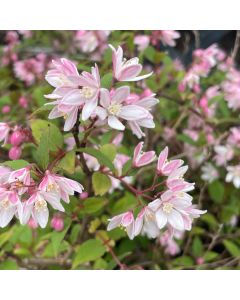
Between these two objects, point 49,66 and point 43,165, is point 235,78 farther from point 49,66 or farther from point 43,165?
point 43,165

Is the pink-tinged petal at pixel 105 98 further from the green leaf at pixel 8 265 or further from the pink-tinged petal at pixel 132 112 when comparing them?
the green leaf at pixel 8 265

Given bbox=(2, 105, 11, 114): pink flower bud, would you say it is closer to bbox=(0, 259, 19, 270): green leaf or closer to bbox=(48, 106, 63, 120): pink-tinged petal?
bbox=(0, 259, 19, 270): green leaf

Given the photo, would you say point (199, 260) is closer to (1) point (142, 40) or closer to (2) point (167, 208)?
(1) point (142, 40)

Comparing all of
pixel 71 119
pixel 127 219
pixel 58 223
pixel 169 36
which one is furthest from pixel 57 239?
pixel 169 36

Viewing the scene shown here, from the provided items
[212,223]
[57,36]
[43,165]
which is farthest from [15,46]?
[43,165]

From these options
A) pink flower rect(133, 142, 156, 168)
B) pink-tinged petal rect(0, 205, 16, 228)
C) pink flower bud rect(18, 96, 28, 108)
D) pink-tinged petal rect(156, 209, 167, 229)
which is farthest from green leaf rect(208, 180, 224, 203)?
pink-tinged petal rect(0, 205, 16, 228)

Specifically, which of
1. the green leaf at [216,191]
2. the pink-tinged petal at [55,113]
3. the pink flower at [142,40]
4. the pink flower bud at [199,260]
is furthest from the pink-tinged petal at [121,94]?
the green leaf at [216,191]
